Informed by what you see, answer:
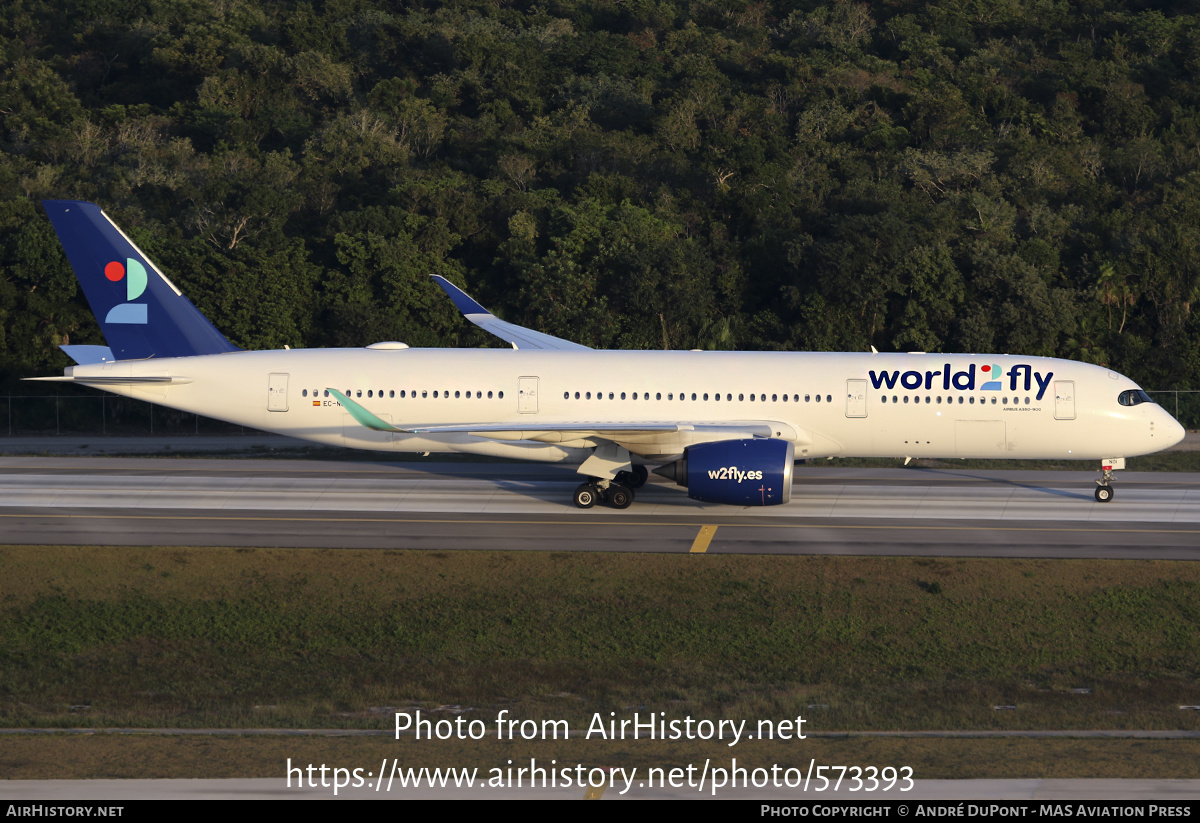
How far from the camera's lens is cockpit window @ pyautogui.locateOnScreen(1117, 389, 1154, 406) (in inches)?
1299

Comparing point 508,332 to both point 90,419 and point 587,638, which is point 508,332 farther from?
point 90,419

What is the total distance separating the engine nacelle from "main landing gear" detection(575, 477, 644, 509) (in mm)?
2359

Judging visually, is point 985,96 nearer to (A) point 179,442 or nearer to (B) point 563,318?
(B) point 563,318

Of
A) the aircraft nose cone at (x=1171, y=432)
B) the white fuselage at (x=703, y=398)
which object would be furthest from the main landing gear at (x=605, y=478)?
the aircraft nose cone at (x=1171, y=432)

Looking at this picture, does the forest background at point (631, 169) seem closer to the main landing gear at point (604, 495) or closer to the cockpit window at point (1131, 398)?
the cockpit window at point (1131, 398)

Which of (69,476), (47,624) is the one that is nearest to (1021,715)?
(47,624)

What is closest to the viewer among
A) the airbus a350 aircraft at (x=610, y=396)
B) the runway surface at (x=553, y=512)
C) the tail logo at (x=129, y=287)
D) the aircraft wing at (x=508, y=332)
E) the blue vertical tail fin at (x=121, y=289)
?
the runway surface at (x=553, y=512)

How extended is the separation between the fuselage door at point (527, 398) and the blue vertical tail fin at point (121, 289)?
32.4 ft

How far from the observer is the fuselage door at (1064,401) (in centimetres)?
3266

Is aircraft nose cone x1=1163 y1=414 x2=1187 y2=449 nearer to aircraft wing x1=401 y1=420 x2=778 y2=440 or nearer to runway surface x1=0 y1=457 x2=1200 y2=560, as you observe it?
runway surface x1=0 y1=457 x2=1200 y2=560

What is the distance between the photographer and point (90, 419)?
158 ft

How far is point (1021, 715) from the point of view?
63.7 feet

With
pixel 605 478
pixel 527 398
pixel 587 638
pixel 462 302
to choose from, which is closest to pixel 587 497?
pixel 605 478

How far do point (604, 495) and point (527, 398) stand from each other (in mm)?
3568
